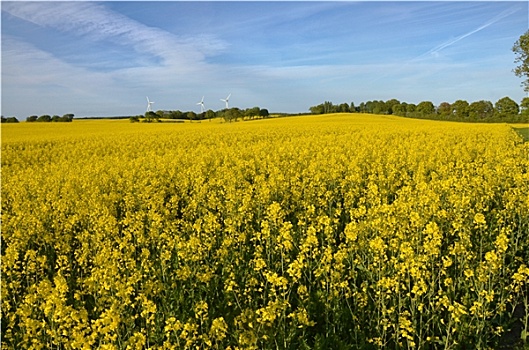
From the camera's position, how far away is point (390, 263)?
5.46 m

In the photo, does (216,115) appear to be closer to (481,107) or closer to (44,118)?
(44,118)

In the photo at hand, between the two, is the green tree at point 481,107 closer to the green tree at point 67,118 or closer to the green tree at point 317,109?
the green tree at point 317,109

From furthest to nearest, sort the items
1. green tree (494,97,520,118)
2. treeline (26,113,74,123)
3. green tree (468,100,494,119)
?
green tree (468,100,494,119)
green tree (494,97,520,118)
treeline (26,113,74,123)

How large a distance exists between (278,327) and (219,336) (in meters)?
1.00

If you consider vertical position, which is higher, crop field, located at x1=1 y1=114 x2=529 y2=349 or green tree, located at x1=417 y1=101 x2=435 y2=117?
green tree, located at x1=417 y1=101 x2=435 y2=117

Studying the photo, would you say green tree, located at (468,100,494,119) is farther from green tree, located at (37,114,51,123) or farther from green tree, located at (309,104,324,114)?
green tree, located at (37,114,51,123)

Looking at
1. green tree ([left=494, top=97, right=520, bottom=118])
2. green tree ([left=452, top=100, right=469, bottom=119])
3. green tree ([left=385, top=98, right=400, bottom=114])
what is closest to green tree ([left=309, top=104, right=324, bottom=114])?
green tree ([left=385, top=98, right=400, bottom=114])

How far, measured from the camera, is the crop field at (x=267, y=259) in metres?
4.15

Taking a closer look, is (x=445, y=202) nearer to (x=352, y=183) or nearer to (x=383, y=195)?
(x=383, y=195)

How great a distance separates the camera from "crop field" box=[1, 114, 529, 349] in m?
4.15

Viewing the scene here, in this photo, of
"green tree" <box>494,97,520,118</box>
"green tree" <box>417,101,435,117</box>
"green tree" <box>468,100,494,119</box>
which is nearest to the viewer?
"green tree" <box>494,97,520,118</box>

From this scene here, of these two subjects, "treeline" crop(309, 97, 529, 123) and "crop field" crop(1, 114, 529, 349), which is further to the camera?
"treeline" crop(309, 97, 529, 123)

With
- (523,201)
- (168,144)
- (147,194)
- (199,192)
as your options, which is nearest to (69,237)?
(147,194)

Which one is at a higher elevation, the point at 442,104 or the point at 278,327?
the point at 442,104
